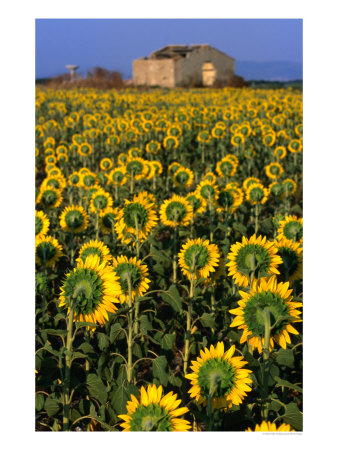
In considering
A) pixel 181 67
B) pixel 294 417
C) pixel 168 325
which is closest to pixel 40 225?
pixel 168 325

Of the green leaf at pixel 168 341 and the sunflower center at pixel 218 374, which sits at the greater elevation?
the sunflower center at pixel 218 374

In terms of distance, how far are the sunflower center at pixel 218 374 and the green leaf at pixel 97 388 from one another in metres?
0.63

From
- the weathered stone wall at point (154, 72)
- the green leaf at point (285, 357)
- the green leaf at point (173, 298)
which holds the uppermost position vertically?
the weathered stone wall at point (154, 72)

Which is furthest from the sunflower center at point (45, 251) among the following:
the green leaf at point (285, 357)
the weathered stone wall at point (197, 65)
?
the weathered stone wall at point (197, 65)

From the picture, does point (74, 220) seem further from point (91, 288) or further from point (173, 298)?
point (91, 288)

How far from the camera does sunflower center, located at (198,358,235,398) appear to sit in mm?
1570

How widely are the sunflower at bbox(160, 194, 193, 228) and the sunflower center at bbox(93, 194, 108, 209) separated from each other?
2.02 ft

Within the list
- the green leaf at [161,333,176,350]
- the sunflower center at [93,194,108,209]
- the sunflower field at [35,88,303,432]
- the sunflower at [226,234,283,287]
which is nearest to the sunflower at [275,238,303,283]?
the sunflower field at [35,88,303,432]

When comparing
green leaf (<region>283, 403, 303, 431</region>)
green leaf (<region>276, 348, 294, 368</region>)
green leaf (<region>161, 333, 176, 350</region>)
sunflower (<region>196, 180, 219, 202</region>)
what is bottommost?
green leaf (<region>283, 403, 303, 431</region>)

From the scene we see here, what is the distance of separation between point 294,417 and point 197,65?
36.4m

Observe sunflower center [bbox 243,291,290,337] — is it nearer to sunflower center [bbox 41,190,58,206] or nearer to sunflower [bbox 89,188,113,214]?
sunflower [bbox 89,188,113,214]

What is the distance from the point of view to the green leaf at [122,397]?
78.7 inches

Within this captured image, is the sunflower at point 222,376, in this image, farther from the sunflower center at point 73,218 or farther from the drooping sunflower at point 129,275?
the sunflower center at point 73,218
